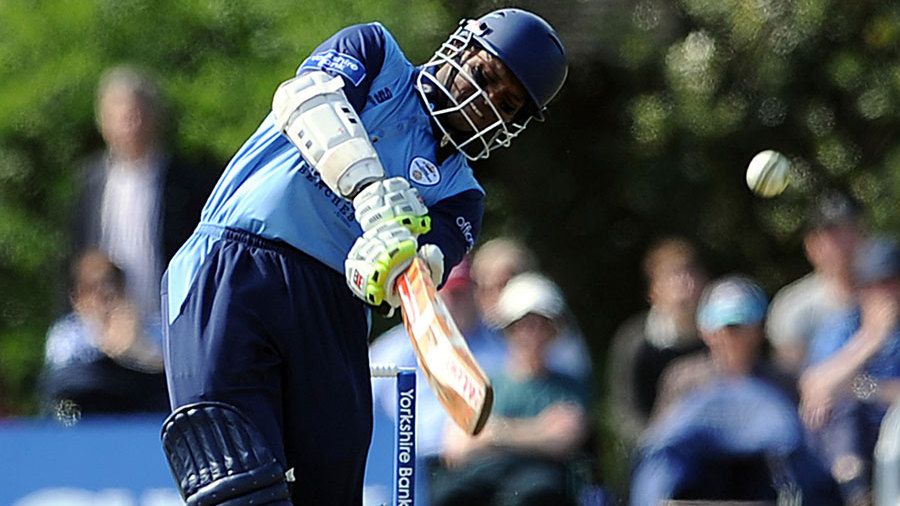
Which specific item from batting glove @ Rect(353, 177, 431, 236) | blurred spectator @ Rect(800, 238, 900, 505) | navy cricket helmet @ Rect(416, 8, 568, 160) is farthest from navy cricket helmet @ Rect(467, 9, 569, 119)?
blurred spectator @ Rect(800, 238, 900, 505)

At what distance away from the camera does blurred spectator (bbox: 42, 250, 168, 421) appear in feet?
25.3

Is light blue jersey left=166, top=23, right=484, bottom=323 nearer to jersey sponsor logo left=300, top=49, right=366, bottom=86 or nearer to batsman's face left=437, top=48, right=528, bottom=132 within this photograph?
jersey sponsor logo left=300, top=49, right=366, bottom=86

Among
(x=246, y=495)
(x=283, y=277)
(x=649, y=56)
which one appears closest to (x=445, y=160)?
(x=283, y=277)

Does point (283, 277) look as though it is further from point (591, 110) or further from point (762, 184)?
point (591, 110)

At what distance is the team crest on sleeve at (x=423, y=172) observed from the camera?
5.14 m

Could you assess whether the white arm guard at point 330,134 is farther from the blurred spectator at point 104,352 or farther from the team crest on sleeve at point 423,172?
the blurred spectator at point 104,352

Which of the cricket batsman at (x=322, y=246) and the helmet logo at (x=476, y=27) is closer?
the cricket batsman at (x=322, y=246)

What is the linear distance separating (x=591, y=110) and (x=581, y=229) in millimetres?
975

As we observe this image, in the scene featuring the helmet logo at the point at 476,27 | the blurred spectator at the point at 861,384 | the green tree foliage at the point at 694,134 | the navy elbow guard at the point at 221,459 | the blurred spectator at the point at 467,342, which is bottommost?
the green tree foliage at the point at 694,134

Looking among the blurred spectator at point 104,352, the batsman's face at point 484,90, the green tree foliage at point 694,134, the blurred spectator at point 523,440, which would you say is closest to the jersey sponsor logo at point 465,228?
the batsman's face at point 484,90

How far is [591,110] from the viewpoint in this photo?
14.7 meters

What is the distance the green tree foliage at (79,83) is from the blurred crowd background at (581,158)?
13 mm

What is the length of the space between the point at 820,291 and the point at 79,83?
190 inches

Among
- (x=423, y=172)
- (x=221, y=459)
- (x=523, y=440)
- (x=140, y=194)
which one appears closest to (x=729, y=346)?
(x=523, y=440)
